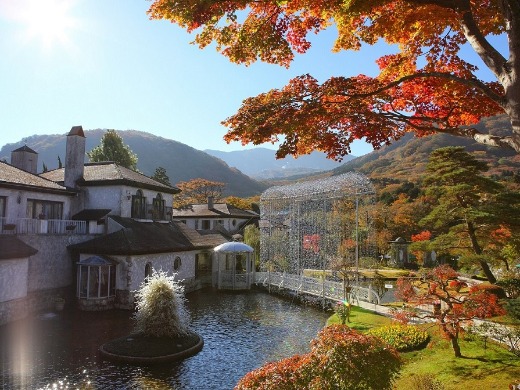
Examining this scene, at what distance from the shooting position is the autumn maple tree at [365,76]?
6430 millimetres

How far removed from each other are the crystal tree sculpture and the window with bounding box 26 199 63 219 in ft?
52.5

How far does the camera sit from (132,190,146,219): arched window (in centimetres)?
2778

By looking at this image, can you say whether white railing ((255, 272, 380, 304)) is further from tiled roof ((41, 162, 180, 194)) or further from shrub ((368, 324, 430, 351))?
tiled roof ((41, 162, 180, 194))

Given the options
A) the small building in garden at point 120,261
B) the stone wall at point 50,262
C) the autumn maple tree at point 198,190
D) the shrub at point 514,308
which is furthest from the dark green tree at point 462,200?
the autumn maple tree at point 198,190

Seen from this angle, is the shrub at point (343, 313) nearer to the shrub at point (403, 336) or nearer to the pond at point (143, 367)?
the pond at point (143, 367)

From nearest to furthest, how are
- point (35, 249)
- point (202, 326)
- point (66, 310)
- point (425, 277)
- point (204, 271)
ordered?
point (425, 277) < point (202, 326) < point (35, 249) < point (66, 310) < point (204, 271)

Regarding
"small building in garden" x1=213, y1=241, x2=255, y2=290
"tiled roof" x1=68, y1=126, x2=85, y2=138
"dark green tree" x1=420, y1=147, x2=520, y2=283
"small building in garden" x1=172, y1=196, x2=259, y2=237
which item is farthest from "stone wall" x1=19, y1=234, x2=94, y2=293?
"small building in garden" x1=172, y1=196, x2=259, y2=237

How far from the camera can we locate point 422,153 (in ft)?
356

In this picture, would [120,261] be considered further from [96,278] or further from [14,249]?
[14,249]

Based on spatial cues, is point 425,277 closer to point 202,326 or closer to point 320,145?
point 320,145

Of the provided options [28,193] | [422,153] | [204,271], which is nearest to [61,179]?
[28,193]

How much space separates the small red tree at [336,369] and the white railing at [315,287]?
15325 mm

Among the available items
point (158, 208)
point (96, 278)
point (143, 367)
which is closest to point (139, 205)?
point (158, 208)

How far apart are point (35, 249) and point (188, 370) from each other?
12577mm
